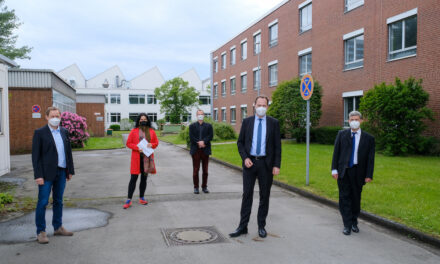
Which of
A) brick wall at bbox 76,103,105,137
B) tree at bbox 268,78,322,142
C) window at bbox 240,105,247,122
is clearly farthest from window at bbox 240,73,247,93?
brick wall at bbox 76,103,105,137

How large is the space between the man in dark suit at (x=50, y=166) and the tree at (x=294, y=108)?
18.0 m

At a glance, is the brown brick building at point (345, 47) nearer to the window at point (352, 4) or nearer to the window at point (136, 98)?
the window at point (352, 4)

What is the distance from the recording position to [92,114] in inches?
1599

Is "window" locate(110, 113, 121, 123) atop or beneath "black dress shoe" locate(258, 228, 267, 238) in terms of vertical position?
atop

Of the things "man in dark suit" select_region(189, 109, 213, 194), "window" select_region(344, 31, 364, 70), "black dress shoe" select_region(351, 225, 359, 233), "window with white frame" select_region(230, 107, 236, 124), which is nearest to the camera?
"black dress shoe" select_region(351, 225, 359, 233)

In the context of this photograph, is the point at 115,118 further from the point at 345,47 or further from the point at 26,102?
the point at 345,47

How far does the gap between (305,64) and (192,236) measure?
2279cm

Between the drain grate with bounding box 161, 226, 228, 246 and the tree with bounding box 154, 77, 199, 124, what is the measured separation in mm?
50076

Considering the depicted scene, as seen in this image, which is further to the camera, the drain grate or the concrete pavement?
the drain grate

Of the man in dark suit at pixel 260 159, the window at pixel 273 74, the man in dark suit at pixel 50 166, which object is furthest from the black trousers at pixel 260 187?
the window at pixel 273 74

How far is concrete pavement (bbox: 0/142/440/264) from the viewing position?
4410 millimetres

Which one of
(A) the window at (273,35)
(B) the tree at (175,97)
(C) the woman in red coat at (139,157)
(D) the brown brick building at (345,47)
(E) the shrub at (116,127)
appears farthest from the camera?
(E) the shrub at (116,127)

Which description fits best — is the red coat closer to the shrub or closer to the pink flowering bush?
the pink flowering bush

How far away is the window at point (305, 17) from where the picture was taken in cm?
2544
